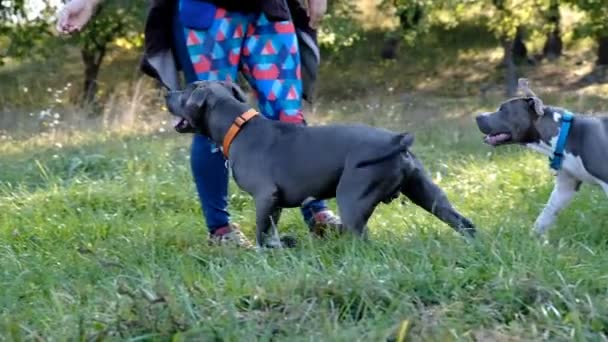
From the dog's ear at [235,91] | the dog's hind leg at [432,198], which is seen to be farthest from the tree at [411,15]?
the dog's hind leg at [432,198]

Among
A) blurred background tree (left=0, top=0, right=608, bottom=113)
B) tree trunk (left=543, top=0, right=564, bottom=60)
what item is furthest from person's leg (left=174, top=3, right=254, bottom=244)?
tree trunk (left=543, top=0, right=564, bottom=60)

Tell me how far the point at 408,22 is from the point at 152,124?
511 inches

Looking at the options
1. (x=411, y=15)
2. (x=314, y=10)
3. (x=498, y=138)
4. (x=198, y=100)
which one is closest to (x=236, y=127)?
(x=198, y=100)

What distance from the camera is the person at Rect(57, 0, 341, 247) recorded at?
4.46 meters

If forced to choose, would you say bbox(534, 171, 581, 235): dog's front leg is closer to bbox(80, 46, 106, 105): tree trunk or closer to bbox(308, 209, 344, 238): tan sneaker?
bbox(308, 209, 344, 238): tan sneaker

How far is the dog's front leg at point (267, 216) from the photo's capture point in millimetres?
4176

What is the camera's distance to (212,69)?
4.55 metres

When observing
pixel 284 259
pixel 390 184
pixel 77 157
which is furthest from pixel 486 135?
pixel 77 157

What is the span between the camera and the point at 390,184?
3.98 metres

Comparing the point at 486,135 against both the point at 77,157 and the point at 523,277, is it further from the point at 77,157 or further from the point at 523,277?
the point at 77,157

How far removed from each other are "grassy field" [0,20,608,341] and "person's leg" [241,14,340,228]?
0.68 meters

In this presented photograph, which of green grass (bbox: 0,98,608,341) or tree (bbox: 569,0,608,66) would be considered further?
tree (bbox: 569,0,608,66)

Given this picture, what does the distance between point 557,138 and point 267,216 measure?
5.55ft

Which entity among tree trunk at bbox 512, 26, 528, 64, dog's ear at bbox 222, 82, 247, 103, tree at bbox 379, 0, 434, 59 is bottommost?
tree trunk at bbox 512, 26, 528, 64
